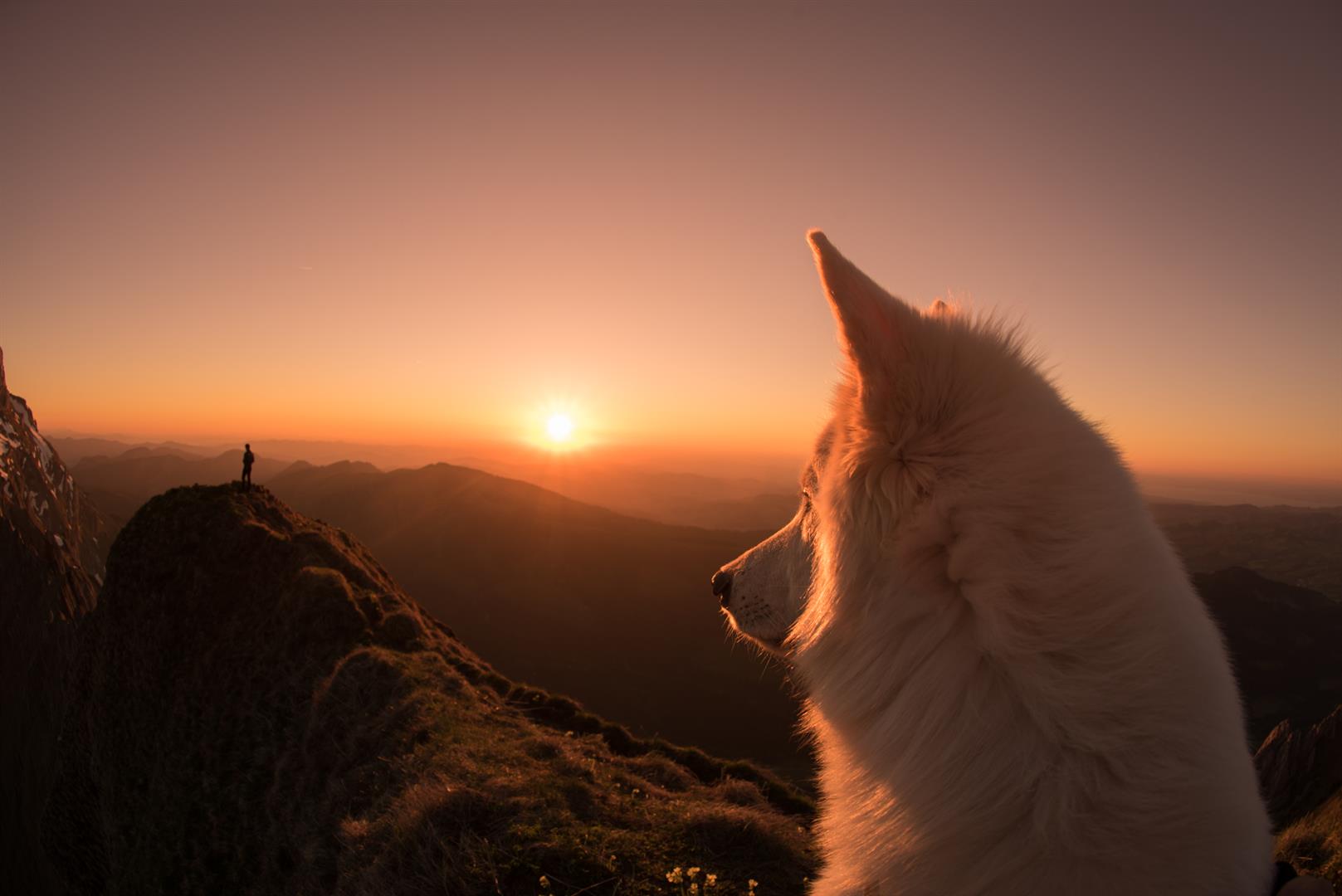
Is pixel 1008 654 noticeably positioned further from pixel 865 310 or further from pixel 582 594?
pixel 582 594

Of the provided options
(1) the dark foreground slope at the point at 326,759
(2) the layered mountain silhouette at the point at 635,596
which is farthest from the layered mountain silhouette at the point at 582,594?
(1) the dark foreground slope at the point at 326,759

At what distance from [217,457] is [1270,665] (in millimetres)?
228337

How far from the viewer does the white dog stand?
1.54m

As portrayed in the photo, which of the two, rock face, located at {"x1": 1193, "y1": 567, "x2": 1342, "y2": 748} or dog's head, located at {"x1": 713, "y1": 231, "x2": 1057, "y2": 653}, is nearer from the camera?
dog's head, located at {"x1": 713, "y1": 231, "x2": 1057, "y2": 653}

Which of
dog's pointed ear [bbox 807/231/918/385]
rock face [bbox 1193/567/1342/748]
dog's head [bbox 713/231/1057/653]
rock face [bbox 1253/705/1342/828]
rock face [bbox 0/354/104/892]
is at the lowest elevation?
rock face [bbox 0/354/104/892]

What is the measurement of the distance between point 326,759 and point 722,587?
10776 mm

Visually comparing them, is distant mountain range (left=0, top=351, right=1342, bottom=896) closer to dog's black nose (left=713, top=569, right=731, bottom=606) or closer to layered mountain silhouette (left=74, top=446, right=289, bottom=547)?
dog's black nose (left=713, top=569, right=731, bottom=606)

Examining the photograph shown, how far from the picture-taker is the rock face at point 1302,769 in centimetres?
494

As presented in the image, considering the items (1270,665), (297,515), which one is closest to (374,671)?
(297,515)

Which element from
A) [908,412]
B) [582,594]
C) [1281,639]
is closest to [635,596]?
[582,594]

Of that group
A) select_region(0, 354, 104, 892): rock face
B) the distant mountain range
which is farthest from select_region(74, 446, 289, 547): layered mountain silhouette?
the distant mountain range

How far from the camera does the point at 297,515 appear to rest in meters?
20.3

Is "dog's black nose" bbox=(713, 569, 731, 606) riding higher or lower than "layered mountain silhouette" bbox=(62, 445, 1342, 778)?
higher

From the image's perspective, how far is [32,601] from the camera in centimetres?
5688
